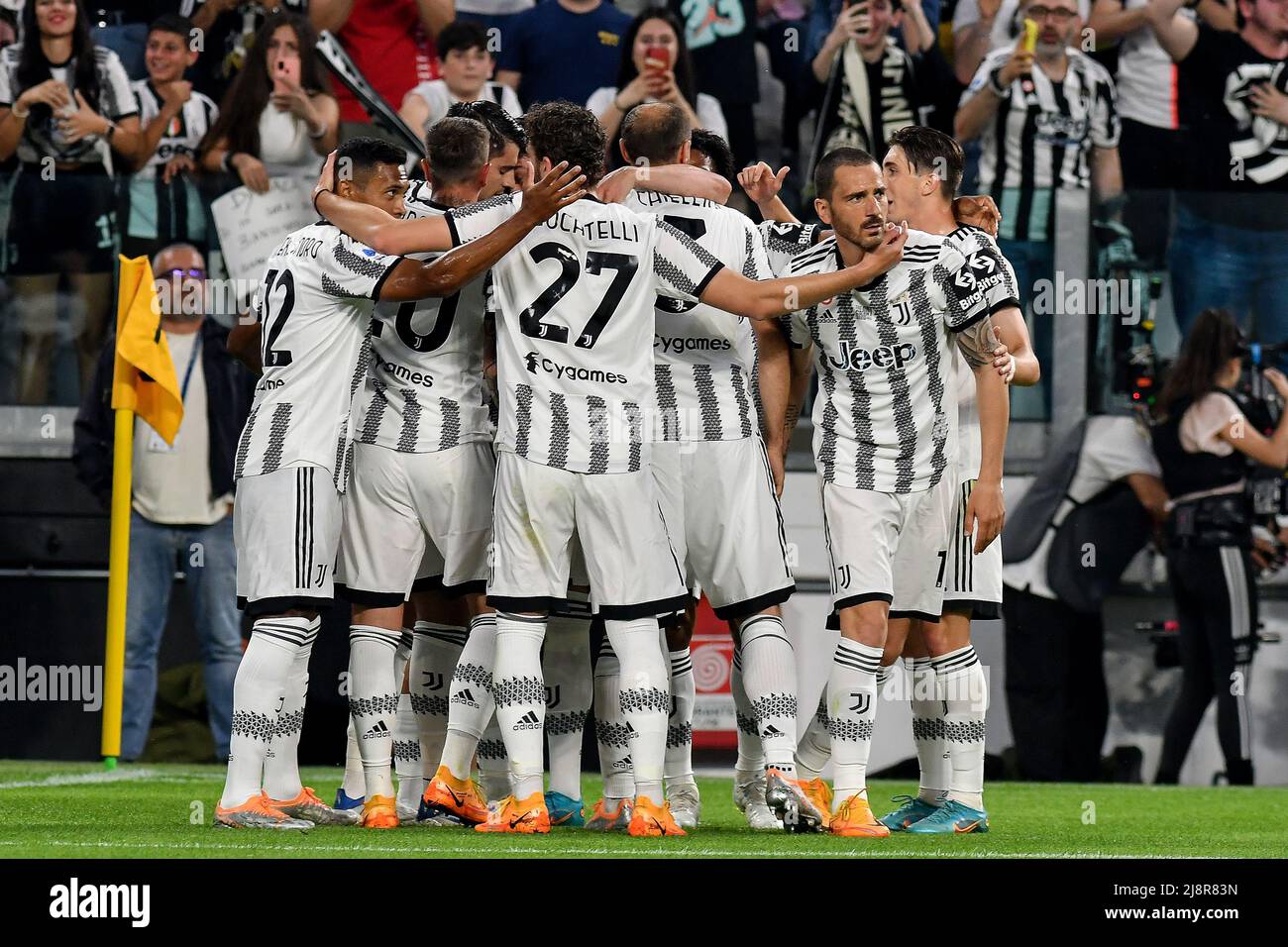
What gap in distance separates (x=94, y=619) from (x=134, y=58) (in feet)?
10.9

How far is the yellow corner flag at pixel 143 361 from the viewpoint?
888 cm

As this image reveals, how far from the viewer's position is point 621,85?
33.1ft

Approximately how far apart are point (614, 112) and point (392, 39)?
159cm

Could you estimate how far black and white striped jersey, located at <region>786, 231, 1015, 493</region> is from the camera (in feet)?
19.6

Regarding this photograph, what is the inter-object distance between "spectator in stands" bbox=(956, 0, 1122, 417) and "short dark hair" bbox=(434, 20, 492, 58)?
2.73m

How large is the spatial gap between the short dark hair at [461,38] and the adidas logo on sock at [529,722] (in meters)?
5.42

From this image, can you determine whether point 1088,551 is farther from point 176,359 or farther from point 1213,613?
point 176,359

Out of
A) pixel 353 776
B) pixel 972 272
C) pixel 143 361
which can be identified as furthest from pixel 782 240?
pixel 143 361

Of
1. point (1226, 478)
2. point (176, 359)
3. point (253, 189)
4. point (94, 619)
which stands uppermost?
point (253, 189)

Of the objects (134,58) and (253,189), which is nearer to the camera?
(253,189)

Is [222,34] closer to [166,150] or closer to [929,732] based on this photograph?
[166,150]

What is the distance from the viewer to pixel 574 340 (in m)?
5.65
